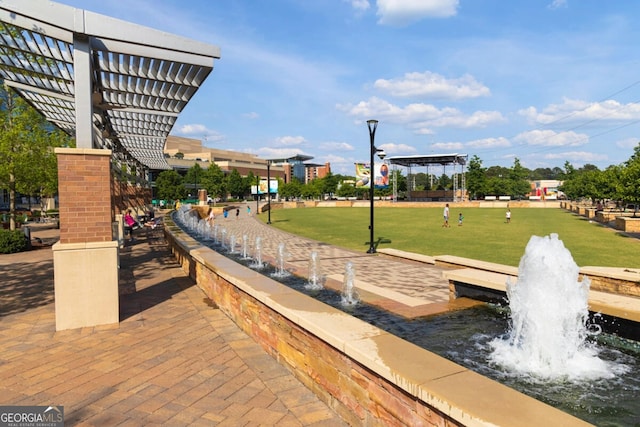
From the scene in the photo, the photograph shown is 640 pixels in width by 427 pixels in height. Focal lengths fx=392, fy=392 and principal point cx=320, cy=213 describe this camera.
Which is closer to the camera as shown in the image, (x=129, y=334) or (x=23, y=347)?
(x=23, y=347)

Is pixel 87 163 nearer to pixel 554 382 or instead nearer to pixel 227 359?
pixel 227 359

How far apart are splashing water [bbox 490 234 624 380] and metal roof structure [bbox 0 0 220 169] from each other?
677cm

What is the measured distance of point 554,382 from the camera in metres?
3.73

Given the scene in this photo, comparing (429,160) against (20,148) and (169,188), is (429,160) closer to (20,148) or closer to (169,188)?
(169,188)

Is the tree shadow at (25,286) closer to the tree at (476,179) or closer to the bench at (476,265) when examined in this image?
the bench at (476,265)

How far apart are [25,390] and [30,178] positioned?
2059cm

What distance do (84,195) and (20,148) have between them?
1720cm

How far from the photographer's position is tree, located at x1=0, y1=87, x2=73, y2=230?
1797 cm

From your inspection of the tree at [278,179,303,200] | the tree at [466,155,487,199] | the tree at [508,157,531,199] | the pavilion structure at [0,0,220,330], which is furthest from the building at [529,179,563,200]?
the pavilion structure at [0,0,220,330]

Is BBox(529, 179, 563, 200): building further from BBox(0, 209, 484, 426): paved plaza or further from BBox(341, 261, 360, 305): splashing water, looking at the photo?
BBox(0, 209, 484, 426): paved plaza

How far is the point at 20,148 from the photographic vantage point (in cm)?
1930

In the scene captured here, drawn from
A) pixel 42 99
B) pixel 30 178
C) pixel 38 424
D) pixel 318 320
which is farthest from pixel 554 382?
pixel 30 178

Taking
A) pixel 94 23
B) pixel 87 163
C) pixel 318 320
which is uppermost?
pixel 94 23

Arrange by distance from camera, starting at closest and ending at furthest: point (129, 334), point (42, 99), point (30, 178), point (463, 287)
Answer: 1. point (129, 334)
2. point (463, 287)
3. point (42, 99)
4. point (30, 178)
